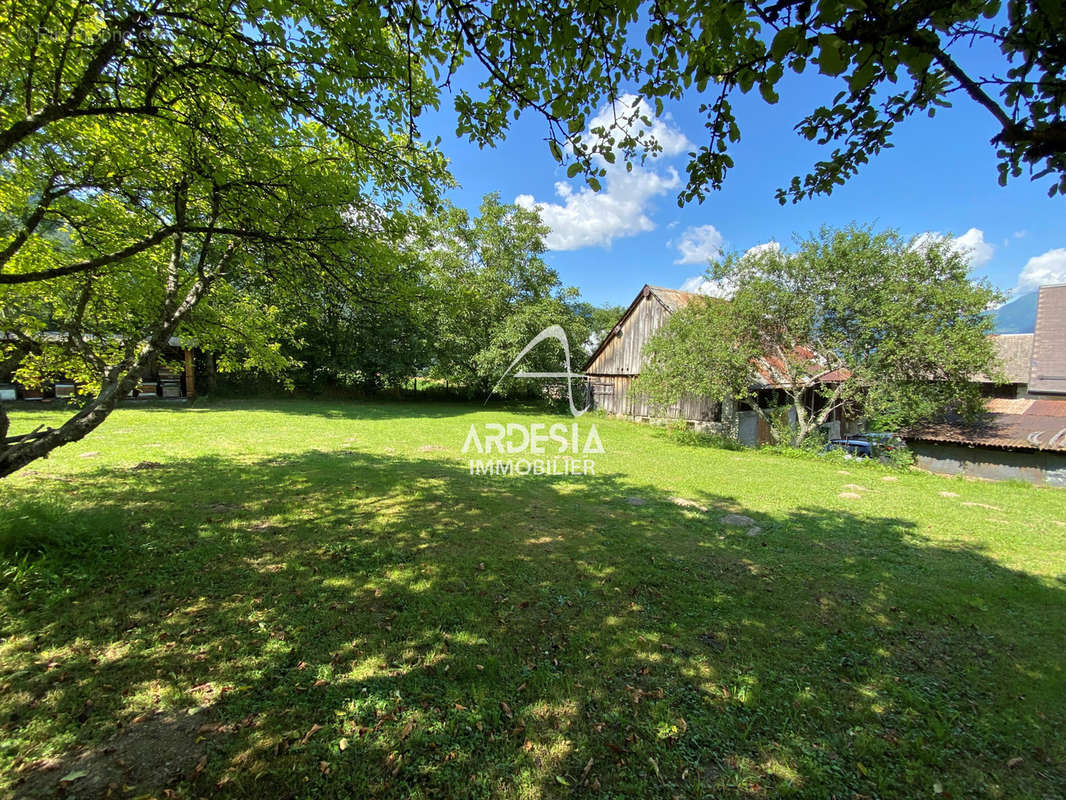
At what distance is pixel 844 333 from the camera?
11477mm

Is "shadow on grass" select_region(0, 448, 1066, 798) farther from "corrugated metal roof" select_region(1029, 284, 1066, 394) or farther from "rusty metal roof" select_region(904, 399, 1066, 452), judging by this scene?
"corrugated metal roof" select_region(1029, 284, 1066, 394)

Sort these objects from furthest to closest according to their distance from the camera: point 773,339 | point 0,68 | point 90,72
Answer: point 773,339 → point 0,68 → point 90,72

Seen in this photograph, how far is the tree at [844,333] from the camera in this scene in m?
10.0

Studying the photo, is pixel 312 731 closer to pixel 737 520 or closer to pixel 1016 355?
pixel 737 520

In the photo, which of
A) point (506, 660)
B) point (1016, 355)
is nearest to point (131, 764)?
point (506, 660)

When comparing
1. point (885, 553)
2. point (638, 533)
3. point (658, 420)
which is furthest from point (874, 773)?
point (658, 420)

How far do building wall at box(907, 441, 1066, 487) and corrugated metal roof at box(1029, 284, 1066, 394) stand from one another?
5591 millimetres

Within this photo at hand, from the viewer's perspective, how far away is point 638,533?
5.03 meters

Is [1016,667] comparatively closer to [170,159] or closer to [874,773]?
[874,773]

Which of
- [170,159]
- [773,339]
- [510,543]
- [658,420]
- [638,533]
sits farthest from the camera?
[658,420]

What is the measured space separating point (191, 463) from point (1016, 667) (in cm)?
1057
